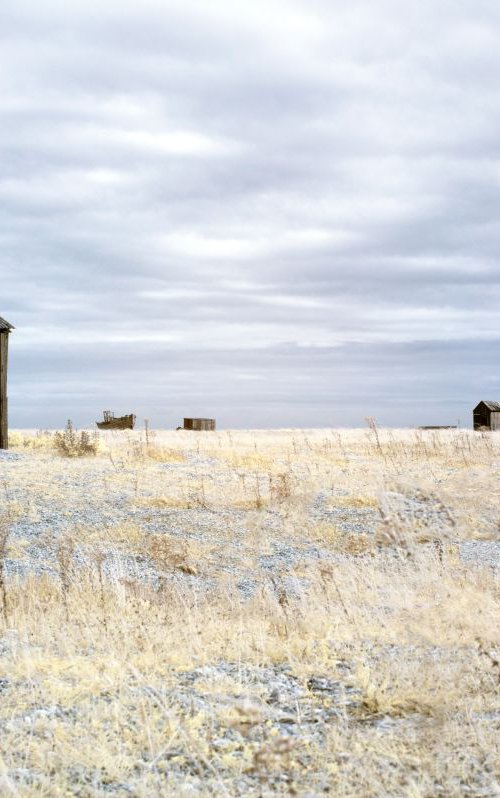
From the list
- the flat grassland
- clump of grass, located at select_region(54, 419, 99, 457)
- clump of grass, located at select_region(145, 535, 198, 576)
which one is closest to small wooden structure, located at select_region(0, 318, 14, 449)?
clump of grass, located at select_region(54, 419, 99, 457)

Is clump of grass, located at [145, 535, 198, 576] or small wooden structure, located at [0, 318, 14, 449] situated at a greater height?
small wooden structure, located at [0, 318, 14, 449]

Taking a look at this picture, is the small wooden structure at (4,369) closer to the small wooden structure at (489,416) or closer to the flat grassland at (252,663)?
the flat grassland at (252,663)

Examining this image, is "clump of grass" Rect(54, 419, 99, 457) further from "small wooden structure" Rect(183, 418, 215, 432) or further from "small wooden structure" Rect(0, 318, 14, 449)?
"small wooden structure" Rect(183, 418, 215, 432)

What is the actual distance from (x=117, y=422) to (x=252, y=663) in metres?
34.6

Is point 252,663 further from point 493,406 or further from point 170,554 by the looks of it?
point 493,406

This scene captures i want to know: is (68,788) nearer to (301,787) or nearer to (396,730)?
(301,787)

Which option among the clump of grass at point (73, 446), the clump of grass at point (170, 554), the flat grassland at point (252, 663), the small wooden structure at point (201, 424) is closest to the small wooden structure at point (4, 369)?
the clump of grass at point (73, 446)

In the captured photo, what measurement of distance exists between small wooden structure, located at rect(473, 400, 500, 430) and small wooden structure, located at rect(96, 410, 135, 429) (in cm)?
1722

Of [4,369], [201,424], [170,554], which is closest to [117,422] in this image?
[201,424]

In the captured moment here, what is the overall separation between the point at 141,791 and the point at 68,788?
0.39 m

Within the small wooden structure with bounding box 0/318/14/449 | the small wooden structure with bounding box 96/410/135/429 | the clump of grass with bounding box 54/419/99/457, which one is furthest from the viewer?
the small wooden structure with bounding box 96/410/135/429

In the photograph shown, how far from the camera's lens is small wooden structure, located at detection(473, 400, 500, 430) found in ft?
132

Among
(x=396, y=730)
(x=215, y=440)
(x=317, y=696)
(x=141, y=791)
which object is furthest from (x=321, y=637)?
→ (x=215, y=440)

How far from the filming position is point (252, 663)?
529 centimetres
